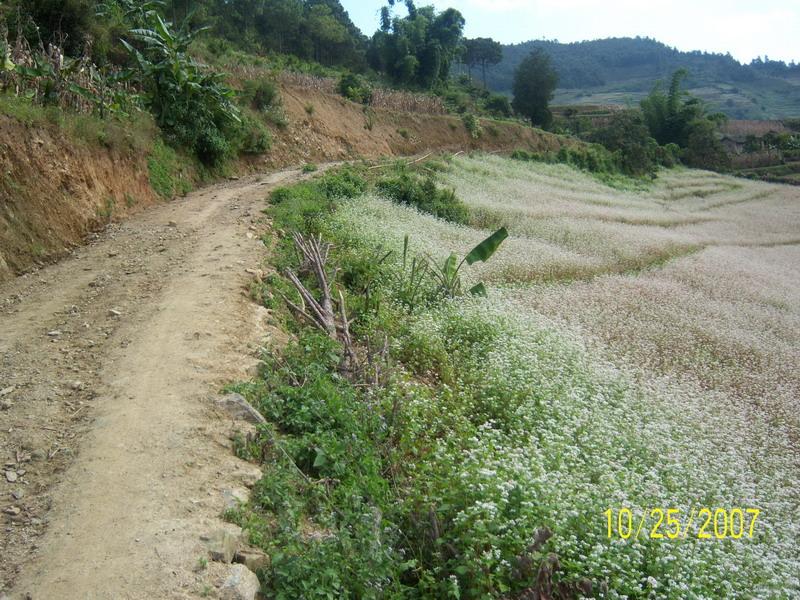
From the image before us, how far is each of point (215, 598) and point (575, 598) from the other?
2149 millimetres

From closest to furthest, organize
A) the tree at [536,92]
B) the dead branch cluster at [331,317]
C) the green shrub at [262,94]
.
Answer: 1. the dead branch cluster at [331,317]
2. the green shrub at [262,94]
3. the tree at [536,92]

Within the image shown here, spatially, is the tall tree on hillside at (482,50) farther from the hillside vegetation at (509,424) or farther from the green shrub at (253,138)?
the hillside vegetation at (509,424)

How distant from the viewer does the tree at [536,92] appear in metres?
51.7

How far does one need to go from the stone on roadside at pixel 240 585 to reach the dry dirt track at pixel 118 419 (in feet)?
0.45

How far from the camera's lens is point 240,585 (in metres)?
3.31

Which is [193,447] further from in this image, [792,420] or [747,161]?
[747,161]

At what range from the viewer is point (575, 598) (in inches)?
146

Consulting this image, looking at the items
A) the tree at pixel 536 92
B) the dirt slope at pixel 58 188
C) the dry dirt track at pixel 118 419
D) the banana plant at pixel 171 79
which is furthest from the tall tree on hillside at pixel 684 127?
the dry dirt track at pixel 118 419

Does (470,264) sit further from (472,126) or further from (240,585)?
(472,126)

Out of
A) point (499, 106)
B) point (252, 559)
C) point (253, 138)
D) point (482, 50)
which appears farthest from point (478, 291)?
point (482, 50)

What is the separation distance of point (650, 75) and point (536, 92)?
99.8m

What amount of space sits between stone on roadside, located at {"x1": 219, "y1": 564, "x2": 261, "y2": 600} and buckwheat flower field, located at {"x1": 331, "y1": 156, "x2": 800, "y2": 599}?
133 centimetres

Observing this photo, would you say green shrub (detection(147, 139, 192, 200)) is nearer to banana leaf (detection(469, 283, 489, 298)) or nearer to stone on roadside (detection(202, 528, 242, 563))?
banana leaf (detection(469, 283, 489, 298))
